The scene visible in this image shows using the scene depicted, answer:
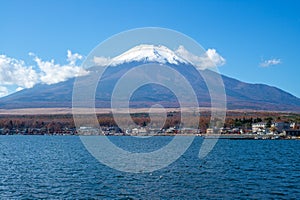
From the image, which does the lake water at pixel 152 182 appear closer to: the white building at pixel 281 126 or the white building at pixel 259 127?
the white building at pixel 281 126

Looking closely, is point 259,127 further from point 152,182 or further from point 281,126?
point 152,182

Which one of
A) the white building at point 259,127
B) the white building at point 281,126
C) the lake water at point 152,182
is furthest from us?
the white building at point 259,127

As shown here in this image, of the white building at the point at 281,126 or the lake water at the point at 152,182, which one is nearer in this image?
the lake water at the point at 152,182

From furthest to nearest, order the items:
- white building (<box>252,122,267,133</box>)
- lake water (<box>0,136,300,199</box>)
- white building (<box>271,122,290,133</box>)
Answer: white building (<box>252,122,267,133</box>)
white building (<box>271,122,290,133</box>)
lake water (<box>0,136,300,199</box>)

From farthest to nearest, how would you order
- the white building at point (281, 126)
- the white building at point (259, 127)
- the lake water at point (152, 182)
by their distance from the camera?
1. the white building at point (259, 127)
2. the white building at point (281, 126)
3. the lake water at point (152, 182)

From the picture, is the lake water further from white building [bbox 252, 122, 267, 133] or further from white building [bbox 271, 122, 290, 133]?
white building [bbox 252, 122, 267, 133]

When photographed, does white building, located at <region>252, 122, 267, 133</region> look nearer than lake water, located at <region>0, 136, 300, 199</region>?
No

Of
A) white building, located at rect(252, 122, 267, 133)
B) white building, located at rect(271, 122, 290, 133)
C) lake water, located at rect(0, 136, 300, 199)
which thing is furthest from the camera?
white building, located at rect(252, 122, 267, 133)

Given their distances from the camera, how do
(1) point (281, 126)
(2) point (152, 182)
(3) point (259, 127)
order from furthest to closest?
1. (3) point (259, 127)
2. (1) point (281, 126)
3. (2) point (152, 182)

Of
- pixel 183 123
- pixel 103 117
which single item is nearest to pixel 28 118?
pixel 103 117

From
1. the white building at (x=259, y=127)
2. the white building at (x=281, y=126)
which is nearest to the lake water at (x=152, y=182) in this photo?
the white building at (x=281, y=126)

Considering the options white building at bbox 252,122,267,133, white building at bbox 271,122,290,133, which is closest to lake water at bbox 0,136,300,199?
white building at bbox 271,122,290,133

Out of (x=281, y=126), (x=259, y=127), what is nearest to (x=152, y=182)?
(x=281, y=126)

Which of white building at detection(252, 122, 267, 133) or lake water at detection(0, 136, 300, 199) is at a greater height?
white building at detection(252, 122, 267, 133)
